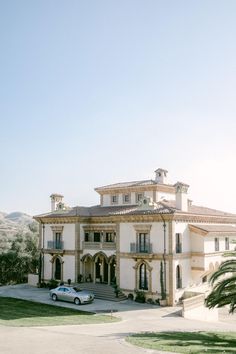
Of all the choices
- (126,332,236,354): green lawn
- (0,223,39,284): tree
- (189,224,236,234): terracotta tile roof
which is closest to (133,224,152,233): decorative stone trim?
(189,224,236,234): terracotta tile roof

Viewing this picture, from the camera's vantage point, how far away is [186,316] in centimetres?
3122

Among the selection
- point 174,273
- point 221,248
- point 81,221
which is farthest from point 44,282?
point 221,248

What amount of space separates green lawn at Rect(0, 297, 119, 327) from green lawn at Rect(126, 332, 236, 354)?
21.4 ft

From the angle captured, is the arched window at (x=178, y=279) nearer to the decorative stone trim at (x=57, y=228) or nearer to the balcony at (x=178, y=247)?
the balcony at (x=178, y=247)

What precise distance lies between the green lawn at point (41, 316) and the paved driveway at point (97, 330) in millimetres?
1456

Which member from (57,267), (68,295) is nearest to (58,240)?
(57,267)

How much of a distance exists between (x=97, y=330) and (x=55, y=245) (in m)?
21.0

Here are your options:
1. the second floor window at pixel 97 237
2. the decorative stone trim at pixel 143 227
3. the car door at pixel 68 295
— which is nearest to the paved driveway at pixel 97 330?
the car door at pixel 68 295

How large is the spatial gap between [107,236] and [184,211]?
9.37 meters

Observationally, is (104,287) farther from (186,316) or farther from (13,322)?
(13,322)

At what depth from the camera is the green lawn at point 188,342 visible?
18141 mm

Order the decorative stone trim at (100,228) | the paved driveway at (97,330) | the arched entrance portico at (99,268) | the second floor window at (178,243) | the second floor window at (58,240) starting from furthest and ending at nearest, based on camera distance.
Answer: the second floor window at (58,240)
the decorative stone trim at (100,228)
the arched entrance portico at (99,268)
the second floor window at (178,243)
the paved driveway at (97,330)

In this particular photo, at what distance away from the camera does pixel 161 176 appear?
4472cm

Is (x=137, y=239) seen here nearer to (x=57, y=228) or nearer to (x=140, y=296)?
(x=140, y=296)
